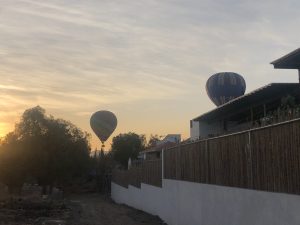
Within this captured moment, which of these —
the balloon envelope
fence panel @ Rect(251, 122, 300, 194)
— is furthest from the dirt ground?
the balloon envelope

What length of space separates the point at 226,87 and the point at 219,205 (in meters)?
24.7

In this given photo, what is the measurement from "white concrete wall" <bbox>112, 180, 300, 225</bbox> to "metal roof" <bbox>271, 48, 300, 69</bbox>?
5710 mm

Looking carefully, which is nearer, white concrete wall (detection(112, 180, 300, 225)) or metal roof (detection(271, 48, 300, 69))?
white concrete wall (detection(112, 180, 300, 225))

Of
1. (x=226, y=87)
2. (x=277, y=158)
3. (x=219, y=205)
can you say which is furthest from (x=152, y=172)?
(x=277, y=158)

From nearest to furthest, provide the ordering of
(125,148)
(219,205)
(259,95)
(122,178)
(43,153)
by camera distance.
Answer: (219,205)
(259,95)
(122,178)
(43,153)
(125,148)

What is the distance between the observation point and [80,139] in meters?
66.9

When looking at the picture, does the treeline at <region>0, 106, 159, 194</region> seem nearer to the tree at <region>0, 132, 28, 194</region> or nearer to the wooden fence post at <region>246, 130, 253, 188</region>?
the tree at <region>0, 132, 28, 194</region>

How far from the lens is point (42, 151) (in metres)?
59.4

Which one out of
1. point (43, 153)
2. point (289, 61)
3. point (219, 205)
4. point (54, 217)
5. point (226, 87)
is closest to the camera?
point (219, 205)

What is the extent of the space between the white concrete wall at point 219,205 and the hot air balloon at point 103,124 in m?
45.2

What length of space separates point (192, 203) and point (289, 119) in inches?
379

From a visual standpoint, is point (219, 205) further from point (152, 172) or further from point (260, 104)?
point (152, 172)

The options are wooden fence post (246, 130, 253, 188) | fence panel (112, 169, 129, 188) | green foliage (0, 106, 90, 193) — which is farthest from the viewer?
green foliage (0, 106, 90, 193)

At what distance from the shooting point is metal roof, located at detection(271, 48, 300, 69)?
62.1 ft
